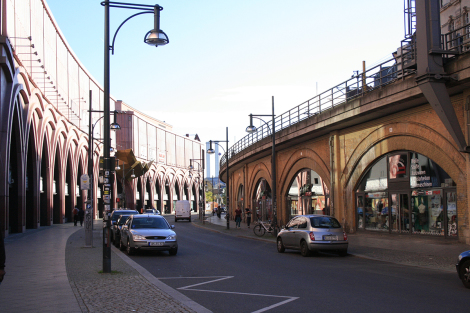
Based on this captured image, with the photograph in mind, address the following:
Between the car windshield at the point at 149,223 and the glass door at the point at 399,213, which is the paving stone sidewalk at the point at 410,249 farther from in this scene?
the car windshield at the point at 149,223

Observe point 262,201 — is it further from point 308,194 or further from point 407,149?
point 407,149

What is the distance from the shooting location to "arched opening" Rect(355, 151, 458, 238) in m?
20.4

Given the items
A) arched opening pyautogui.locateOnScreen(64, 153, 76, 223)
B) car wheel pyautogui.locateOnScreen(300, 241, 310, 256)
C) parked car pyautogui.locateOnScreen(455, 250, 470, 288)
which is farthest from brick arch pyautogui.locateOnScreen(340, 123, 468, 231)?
arched opening pyautogui.locateOnScreen(64, 153, 76, 223)

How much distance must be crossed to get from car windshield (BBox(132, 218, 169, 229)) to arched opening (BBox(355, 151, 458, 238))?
1091 centimetres

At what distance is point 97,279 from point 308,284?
4.66m

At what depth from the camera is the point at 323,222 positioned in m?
17.9

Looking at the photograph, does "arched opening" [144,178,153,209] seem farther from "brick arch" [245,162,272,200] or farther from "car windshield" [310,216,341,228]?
"car windshield" [310,216,341,228]

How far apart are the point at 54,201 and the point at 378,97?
40064mm

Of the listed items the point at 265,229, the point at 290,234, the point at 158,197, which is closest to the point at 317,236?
the point at 290,234

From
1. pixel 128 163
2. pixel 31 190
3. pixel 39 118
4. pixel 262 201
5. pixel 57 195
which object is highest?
pixel 39 118

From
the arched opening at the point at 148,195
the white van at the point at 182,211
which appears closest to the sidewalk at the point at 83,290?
the white van at the point at 182,211

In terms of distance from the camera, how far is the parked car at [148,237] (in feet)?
58.0

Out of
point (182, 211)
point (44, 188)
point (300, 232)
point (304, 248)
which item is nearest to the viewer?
point (304, 248)

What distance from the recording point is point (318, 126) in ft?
88.9
